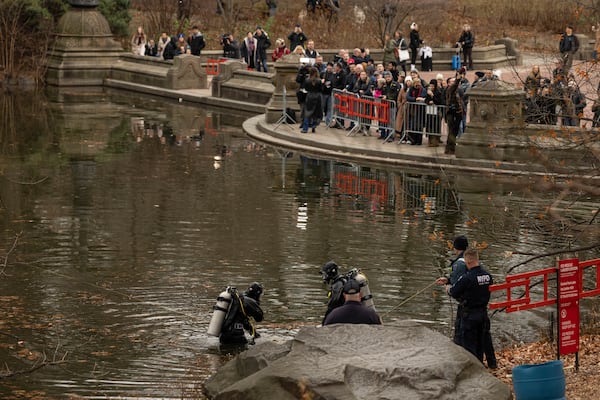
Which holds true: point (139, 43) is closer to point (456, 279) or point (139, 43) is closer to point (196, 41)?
point (196, 41)

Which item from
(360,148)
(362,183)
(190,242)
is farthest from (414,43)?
(190,242)

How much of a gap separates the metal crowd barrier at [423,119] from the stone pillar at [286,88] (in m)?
4.83

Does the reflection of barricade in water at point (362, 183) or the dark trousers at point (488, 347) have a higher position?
the dark trousers at point (488, 347)

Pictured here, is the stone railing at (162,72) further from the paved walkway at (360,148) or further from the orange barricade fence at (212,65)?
the paved walkway at (360,148)

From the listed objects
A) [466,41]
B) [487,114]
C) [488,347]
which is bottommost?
[488,347]

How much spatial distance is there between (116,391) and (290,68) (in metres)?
22.1

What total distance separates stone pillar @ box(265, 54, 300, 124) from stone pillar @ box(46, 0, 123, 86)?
1456 cm

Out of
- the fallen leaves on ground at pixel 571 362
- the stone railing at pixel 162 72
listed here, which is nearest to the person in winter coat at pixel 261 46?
the stone railing at pixel 162 72

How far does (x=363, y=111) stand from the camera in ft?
105

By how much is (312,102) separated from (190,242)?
40.0ft

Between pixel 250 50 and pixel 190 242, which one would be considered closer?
pixel 190 242

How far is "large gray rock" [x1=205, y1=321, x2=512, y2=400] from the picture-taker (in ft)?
37.9

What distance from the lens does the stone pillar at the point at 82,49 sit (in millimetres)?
Answer: 48062

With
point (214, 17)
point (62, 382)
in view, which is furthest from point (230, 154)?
point (214, 17)
